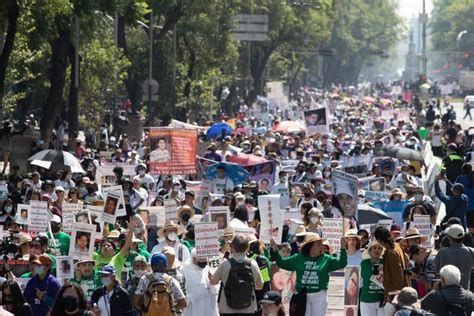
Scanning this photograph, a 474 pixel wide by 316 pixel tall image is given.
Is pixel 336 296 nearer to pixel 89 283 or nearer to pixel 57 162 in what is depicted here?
pixel 89 283

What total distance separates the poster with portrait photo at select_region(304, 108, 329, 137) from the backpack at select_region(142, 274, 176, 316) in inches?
920

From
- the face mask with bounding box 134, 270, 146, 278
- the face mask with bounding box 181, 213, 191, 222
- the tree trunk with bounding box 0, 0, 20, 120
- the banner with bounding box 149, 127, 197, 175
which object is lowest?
the face mask with bounding box 134, 270, 146, 278

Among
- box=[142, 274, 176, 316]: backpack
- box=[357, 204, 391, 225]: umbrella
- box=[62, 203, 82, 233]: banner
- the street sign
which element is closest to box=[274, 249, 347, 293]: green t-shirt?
box=[142, 274, 176, 316]: backpack

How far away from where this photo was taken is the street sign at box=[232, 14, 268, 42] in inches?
2741

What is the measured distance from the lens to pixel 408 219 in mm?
21047

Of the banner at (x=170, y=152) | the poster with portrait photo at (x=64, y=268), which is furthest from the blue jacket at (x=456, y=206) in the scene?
the poster with portrait photo at (x=64, y=268)

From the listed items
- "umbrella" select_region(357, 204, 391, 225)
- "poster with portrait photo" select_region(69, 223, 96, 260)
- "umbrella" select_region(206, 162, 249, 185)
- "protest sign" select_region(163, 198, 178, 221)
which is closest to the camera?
"poster with portrait photo" select_region(69, 223, 96, 260)

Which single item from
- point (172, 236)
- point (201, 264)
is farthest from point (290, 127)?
point (201, 264)

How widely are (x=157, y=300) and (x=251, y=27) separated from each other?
56737 millimetres

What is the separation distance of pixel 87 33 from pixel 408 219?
19.5 m

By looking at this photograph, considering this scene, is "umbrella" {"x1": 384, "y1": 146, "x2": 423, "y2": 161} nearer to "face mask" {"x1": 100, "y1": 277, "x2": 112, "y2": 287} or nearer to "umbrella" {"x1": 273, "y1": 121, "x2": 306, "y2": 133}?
"umbrella" {"x1": 273, "y1": 121, "x2": 306, "y2": 133}

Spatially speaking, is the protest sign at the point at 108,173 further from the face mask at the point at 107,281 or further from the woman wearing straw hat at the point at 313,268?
the face mask at the point at 107,281

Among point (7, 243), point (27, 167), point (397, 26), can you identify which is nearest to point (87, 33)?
point (27, 167)

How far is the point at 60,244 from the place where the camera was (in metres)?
18.1
